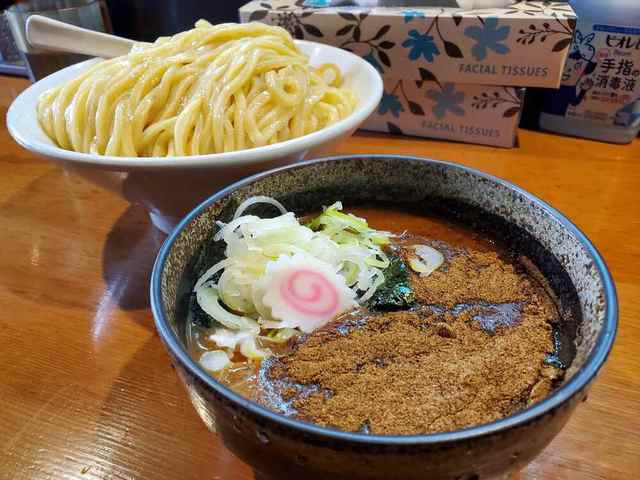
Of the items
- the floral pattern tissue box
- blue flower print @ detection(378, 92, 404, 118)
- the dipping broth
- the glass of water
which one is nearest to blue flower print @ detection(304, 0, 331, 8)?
the floral pattern tissue box

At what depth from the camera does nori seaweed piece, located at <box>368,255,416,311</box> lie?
2.27 feet

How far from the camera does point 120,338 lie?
0.90 metres

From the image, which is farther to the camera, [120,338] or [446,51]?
[446,51]

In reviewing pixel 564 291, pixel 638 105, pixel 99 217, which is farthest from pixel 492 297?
pixel 638 105

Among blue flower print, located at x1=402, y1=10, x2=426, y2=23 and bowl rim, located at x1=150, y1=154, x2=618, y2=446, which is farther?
blue flower print, located at x1=402, y1=10, x2=426, y2=23

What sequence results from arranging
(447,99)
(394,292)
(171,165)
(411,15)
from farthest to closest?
1. (447,99)
2. (411,15)
3. (171,165)
4. (394,292)

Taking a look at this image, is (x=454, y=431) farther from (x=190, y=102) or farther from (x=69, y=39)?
(x=69, y=39)

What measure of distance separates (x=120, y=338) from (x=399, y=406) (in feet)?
1.90

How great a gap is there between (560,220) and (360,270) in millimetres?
A: 275

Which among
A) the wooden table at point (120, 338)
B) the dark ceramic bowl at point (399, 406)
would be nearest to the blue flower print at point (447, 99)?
the wooden table at point (120, 338)

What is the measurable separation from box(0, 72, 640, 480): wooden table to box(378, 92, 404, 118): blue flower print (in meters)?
0.16

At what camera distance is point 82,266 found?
3.57 feet

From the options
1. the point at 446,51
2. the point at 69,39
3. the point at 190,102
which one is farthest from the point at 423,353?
the point at 69,39

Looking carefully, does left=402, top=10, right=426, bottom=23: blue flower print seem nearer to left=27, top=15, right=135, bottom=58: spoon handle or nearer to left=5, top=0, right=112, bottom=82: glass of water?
left=27, top=15, right=135, bottom=58: spoon handle
